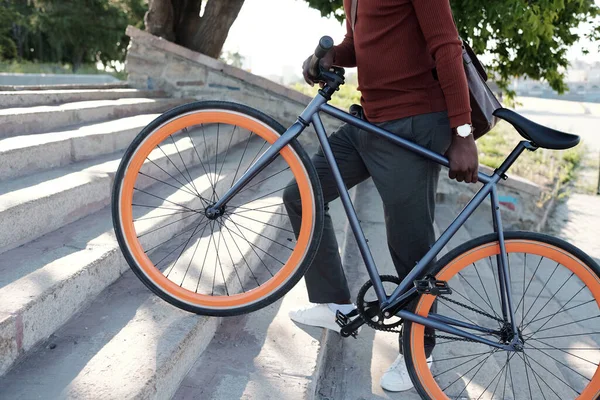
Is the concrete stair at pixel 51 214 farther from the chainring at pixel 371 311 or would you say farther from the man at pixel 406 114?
the chainring at pixel 371 311

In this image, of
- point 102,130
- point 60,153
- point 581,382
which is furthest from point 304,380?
point 102,130

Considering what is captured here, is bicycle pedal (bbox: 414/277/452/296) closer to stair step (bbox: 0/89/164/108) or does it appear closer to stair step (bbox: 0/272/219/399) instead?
stair step (bbox: 0/272/219/399)

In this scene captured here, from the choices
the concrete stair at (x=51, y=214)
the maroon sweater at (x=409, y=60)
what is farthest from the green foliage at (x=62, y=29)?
the maroon sweater at (x=409, y=60)

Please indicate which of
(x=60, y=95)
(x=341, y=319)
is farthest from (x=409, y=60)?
(x=60, y=95)

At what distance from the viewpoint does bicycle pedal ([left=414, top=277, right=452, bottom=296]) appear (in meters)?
2.22

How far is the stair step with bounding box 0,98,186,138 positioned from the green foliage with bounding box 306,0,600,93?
7.69 ft

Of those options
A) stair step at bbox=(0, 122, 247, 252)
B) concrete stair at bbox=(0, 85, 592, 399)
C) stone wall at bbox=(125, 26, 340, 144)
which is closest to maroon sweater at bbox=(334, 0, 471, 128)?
concrete stair at bbox=(0, 85, 592, 399)

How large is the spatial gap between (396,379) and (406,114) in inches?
45.5

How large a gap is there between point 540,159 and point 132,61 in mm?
6721

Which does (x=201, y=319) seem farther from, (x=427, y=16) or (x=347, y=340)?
(x=427, y=16)

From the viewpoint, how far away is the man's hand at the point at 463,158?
6.97ft

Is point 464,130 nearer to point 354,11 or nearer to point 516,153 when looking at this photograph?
point 516,153

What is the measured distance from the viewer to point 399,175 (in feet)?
7.41

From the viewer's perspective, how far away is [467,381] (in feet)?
9.12
